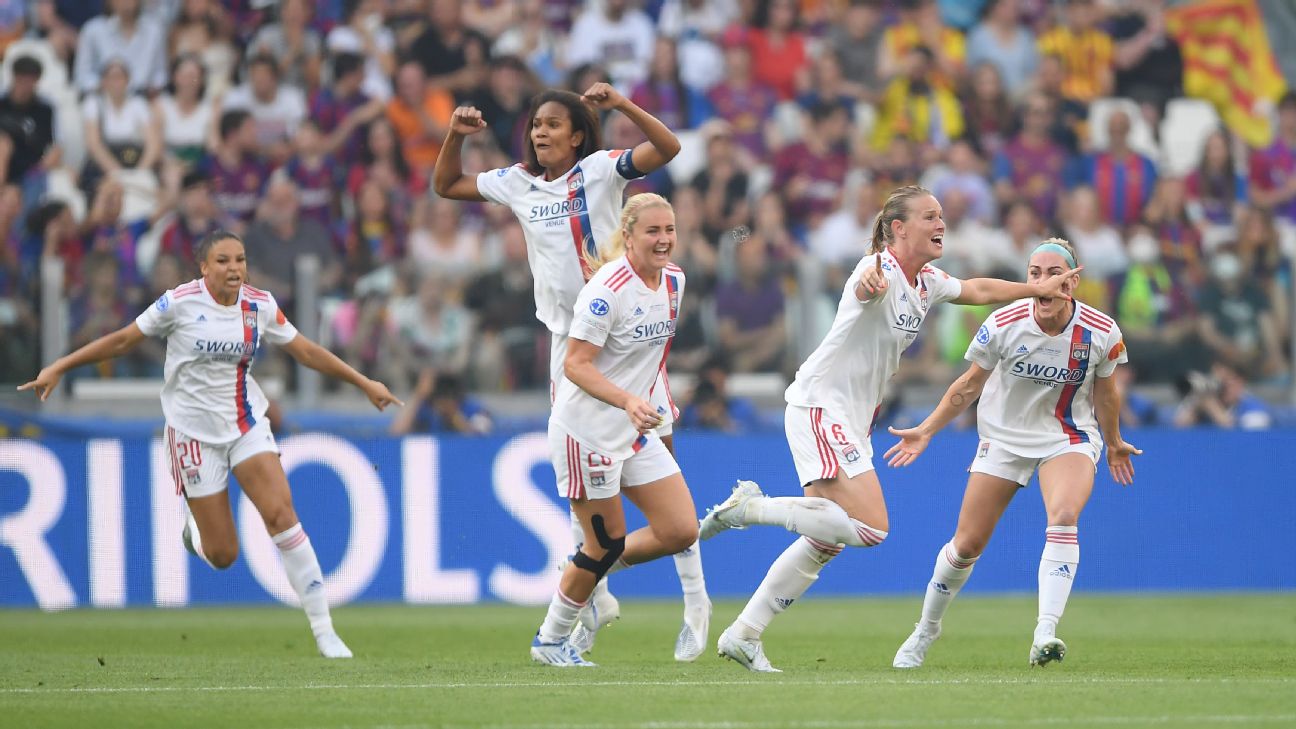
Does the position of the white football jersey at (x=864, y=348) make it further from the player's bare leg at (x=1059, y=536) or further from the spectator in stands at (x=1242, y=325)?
the spectator in stands at (x=1242, y=325)

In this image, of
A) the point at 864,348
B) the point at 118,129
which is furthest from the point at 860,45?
the point at 864,348

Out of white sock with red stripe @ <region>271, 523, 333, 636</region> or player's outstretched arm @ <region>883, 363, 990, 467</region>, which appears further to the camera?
white sock with red stripe @ <region>271, 523, 333, 636</region>

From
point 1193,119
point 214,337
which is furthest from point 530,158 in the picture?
point 1193,119

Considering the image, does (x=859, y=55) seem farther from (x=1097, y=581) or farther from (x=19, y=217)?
(x=19, y=217)

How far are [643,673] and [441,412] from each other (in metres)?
6.17

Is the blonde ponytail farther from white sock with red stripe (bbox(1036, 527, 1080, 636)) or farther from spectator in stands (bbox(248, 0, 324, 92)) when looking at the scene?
spectator in stands (bbox(248, 0, 324, 92))

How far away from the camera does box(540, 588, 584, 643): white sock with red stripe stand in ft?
30.2

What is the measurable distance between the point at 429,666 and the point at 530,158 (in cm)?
270

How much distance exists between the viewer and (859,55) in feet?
64.0

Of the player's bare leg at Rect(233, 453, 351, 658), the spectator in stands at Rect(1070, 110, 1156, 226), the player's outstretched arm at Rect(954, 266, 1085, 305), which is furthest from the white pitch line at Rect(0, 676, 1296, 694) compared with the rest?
the spectator in stands at Rect(1070, 110, 1156, 226)

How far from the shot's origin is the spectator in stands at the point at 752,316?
15.0 meters

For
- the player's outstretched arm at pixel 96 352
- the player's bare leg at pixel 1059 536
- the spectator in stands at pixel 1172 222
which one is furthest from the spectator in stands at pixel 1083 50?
the player's outstretched arm at pixel 96 352

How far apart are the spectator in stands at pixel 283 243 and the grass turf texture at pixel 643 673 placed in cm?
274

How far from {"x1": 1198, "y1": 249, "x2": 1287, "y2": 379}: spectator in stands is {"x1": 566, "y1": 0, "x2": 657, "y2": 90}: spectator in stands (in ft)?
19.9
